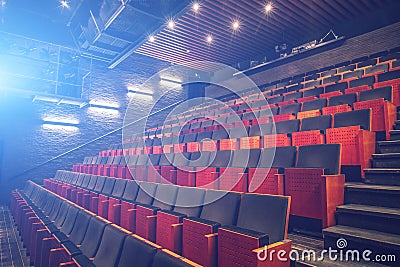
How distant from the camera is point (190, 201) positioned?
A: 0.45 m

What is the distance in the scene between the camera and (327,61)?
1245 millimetres

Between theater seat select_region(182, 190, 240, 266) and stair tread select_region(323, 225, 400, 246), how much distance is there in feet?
0.42

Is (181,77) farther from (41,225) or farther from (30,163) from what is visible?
(41,225)

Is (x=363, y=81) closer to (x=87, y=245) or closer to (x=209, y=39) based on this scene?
(x=209, y=39)

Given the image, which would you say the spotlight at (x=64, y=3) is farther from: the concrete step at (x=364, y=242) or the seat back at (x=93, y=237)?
the concrete step at (x=364, y=242)

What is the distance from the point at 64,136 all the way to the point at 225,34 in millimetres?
1013

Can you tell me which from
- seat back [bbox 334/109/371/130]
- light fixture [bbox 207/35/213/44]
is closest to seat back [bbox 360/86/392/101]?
seat back [bbox 334/109/371/130]

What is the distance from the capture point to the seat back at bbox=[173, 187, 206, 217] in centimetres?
43

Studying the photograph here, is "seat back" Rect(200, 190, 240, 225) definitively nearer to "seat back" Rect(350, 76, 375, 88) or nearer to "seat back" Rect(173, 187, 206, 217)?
"seat back" Rect(173, 187, 206, 217)

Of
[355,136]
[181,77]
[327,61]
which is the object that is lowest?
[355,136]

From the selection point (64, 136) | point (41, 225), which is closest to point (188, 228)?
point (41, 225)

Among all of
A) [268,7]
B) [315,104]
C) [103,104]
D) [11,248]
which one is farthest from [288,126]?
[103,104]

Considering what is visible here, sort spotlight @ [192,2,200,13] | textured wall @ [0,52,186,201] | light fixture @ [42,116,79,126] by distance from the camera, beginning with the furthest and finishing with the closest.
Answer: light fixture @ [42,116,79,126], textured wall @ [0,52,186,201], spotlight @ [192,2,200,13]

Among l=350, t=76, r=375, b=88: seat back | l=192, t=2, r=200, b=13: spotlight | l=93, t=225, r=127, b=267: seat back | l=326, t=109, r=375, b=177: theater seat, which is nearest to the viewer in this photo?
l=93, t=225, r=127, b=267: seat back
